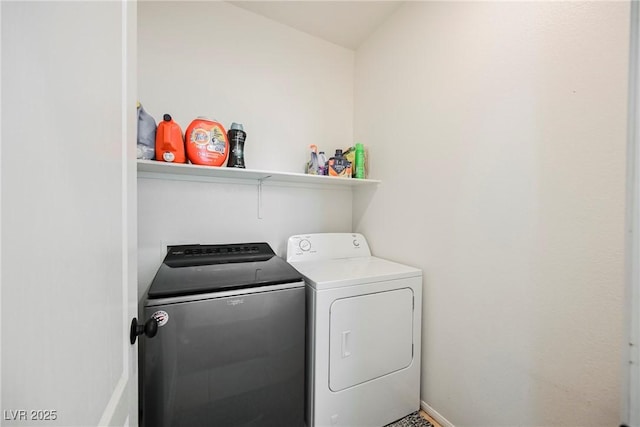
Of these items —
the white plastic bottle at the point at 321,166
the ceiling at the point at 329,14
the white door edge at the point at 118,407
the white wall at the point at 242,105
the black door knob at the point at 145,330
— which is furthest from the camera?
the white plastic bottle at the point at 321,166

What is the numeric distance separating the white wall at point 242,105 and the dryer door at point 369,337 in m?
0.92

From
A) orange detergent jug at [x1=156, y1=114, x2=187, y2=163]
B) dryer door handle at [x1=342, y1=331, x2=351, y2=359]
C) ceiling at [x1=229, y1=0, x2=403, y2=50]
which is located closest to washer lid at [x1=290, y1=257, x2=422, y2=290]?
dryer door handle at [x1=342, y1=331, x2=351, y2=359]

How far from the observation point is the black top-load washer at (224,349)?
3.32ft

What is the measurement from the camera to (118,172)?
0.62 metres

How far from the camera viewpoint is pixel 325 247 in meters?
2.00

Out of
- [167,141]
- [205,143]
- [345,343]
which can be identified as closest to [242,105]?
[205,143]

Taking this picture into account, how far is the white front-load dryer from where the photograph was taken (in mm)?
1312

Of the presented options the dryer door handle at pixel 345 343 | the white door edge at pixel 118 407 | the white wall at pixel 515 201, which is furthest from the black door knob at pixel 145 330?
the white wall at pixel 515 201

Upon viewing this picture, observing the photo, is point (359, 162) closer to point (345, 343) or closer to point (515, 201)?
point (515, 201)

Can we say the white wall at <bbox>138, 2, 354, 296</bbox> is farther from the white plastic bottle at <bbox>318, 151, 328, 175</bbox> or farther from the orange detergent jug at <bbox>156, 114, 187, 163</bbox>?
the orange detergent jug at <bbox>156, 114, 187, 163</bbox>

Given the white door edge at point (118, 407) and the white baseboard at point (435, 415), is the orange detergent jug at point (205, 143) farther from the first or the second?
the white baseboard at point (435, 415)

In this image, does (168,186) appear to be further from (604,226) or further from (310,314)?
(604,226)

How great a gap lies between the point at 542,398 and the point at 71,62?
6.35ft

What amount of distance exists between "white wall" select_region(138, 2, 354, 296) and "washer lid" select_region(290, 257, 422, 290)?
1.60 feet
